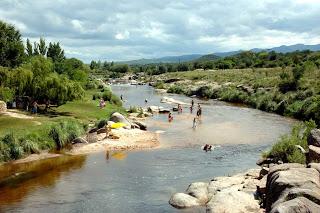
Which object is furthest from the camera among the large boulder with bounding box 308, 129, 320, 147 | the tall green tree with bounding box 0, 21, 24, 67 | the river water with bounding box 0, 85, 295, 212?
the tall green tree with bounding box 0, 21, 24, 67

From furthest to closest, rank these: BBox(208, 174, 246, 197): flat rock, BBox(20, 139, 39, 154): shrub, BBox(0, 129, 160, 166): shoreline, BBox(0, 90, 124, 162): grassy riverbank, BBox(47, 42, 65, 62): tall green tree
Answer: BBox(47, 42, 65, 62): tall green tree → BBox(0, 129, 160, 166): shoreline → BBox(20, 139, 39, 154): shrub → BBox(0, 90, 124, 162): grassy riverbank → BBox(208, 174, 246, 197): flat rock

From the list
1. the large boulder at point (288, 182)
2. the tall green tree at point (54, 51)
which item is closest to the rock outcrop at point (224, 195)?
the large boulder at point (288, 182)

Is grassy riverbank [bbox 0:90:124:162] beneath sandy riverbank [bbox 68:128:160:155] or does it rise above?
above

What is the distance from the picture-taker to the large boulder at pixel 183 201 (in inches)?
1171

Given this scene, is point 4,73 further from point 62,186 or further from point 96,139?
point 62,186

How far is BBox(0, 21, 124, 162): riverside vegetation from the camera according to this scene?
148 feet

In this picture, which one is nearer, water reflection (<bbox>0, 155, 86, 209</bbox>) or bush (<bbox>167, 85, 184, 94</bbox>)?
water reflection (<bbox>0, 155, 86, 209</bbox>)

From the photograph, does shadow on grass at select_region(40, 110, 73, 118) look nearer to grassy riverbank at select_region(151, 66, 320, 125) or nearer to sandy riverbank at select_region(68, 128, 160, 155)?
Result: sandy riverbank at select_region(68, 128, 160, 155)

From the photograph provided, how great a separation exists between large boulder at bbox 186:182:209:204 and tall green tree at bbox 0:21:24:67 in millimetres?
62969

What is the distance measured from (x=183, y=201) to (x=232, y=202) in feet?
11.8

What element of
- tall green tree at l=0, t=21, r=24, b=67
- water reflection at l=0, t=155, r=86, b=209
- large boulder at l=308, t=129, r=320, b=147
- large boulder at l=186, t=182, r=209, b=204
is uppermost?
tall green tree at l=0, t=21, r=24, b=67

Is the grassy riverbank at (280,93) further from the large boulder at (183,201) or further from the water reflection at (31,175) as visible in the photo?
the water reflection at (31,175)

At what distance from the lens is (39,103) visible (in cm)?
6606

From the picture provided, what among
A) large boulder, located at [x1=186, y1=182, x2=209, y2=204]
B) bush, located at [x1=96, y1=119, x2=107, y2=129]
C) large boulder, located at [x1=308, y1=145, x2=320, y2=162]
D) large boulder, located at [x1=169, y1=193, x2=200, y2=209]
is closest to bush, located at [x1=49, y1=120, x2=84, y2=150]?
bush, located at [x1=96, y1=119, x2=107, y2=129]
